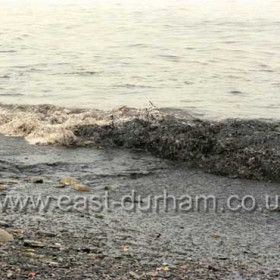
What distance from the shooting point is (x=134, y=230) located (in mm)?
5277

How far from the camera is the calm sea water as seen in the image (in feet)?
38.9

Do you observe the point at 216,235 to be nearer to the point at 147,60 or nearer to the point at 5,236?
the point at 5,236

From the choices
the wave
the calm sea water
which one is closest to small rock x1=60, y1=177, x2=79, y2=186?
the wave

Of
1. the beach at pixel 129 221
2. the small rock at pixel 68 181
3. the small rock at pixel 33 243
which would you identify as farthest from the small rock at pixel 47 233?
→ the small rock at pixel 68 181

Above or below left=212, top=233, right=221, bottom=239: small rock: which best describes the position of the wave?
below

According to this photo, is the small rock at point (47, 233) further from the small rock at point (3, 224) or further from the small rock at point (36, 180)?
the small rock at point (36, 180)

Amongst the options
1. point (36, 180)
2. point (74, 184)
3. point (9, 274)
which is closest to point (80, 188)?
point (74, 184)

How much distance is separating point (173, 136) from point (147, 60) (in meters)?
8.14

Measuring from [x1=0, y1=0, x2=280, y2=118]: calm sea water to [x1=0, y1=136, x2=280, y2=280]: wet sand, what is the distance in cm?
399

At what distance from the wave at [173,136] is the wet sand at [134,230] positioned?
1.03 feet

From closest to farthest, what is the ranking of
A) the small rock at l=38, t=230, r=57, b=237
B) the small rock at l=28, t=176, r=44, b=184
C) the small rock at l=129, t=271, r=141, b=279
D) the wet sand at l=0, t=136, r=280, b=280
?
the small rock at l=129, t=271, r=141, b=279 → the wet sand at l=0, t=136, r=280, b=280 → the small rock at l=38, t=230, r=57, b=237 → the small rock at l=28, t=176, r=44, b=184

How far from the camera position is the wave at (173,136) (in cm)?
730

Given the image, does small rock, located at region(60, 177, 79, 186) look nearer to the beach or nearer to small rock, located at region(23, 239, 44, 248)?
the beach

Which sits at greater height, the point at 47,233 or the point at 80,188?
the point at 47,233
